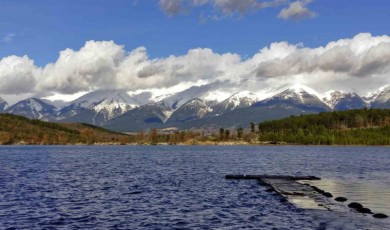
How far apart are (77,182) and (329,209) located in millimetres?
58346

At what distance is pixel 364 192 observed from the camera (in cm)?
8144

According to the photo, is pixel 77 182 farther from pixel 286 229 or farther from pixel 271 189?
pixel 286 229

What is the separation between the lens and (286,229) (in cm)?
5153

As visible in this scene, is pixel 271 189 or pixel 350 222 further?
pixel 271 189

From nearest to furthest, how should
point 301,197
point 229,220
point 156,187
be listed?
point 229,220
point 301,197
point 156,187

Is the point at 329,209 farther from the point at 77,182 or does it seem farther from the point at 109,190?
the point at 77,182

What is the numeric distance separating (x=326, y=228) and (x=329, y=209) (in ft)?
40.8

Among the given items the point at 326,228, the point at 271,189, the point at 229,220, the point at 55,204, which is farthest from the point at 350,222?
the point at 55,204

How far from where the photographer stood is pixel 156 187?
93375 millimetres

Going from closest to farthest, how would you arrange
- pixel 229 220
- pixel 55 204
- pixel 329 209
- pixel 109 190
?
pixel 229 220 → pixel 329 209 → pixel 55 204 → pixel 109 190

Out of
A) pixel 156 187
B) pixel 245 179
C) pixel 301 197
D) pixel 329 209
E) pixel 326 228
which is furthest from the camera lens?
pixel 245 179

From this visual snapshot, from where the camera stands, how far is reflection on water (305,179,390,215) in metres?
66.3

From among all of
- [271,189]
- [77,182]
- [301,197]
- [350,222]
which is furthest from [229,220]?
[77,182]

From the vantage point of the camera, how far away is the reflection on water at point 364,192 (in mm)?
66312
